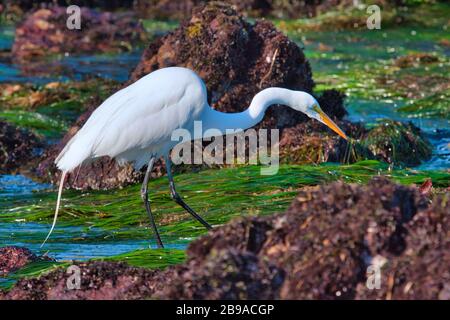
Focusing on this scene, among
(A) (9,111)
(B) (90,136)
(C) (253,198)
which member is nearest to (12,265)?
(B) (90,136)

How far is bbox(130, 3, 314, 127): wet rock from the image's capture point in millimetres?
12164

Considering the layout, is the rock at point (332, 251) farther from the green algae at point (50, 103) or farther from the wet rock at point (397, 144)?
the green algae at point (50, 103)

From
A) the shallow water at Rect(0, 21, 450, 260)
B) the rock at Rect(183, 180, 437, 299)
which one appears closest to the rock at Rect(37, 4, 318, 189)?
the shallow water at Rect(0, 21, 450, 260)

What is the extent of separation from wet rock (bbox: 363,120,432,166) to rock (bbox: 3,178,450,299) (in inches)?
280

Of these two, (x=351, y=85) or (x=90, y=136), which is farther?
(x=351, y=85)

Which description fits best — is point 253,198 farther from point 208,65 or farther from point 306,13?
point 306,13

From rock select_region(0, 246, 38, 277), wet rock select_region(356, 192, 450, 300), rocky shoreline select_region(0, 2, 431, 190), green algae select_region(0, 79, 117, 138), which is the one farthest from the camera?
green algae select_region(0, 79, 117, 138)

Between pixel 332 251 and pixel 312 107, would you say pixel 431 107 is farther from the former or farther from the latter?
pixel 332 251

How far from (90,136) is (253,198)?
5.78 feet

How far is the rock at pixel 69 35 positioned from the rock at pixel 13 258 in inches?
549

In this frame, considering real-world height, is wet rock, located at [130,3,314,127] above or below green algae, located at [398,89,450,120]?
above

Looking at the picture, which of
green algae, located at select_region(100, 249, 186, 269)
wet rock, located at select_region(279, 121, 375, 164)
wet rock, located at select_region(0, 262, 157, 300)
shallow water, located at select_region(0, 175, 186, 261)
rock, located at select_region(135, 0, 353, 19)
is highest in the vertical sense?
rock, located at select_region(135, 0, 353, 19)

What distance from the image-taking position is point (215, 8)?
12492 millimetres

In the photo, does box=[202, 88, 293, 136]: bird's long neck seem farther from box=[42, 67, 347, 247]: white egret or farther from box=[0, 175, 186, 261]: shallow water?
box=[0, 175, 186, 261]: shallow water
